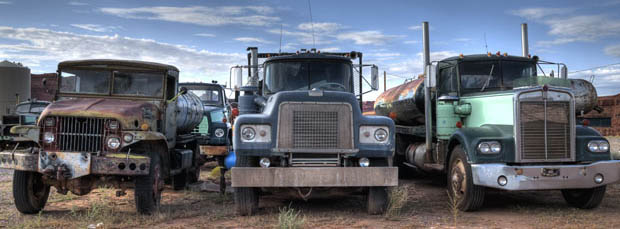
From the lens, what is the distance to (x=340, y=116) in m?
6.65

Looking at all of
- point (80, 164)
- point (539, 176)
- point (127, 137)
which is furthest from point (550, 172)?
point (80, 164)

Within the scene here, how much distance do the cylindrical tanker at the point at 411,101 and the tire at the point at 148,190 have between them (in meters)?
5.42

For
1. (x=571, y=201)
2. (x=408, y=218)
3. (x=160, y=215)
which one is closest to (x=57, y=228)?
(x=160, y=215)

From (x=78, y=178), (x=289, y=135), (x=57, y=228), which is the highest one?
(x=289, y=135)

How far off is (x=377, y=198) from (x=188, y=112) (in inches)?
183

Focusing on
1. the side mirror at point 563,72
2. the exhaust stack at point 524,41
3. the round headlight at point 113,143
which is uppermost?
the exhaust stack at point 524,41

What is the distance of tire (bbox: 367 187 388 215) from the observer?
6879mm

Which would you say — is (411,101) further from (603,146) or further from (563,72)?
(603,146)

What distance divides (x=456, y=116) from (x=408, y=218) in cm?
274

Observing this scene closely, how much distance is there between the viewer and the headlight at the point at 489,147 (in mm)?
7133

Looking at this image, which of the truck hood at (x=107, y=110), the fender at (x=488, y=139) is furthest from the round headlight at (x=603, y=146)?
the truck hood at (x=107, y=110)

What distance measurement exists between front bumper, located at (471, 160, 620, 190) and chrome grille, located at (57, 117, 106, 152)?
532 centimetres

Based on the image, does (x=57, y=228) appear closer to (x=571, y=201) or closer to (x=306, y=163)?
(x=306, y=163)

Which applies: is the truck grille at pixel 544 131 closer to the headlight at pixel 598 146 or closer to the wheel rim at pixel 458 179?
the headlight at pixel 598 146
